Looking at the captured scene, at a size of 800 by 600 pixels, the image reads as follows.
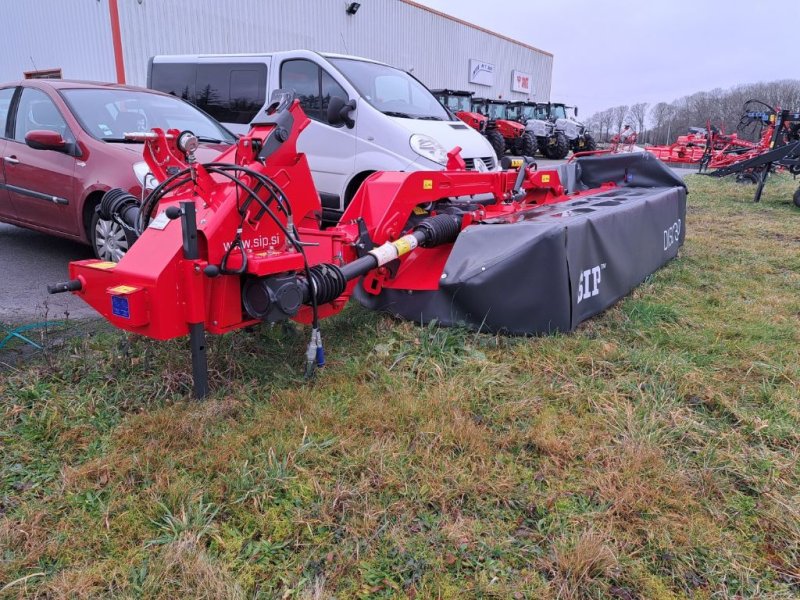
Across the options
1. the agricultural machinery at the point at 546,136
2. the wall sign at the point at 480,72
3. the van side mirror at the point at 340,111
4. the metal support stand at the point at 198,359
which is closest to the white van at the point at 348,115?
the van side mirror at the point at 340,111

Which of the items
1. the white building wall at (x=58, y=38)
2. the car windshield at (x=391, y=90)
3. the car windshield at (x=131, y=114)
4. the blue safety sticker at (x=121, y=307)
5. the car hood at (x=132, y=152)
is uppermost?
the white building wall at (x=58, y=38)

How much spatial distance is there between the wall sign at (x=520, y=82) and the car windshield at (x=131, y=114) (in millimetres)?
31670

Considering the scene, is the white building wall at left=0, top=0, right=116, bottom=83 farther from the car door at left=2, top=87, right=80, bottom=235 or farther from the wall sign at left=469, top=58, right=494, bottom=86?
the wall sign at left=469, top=58, right=494, bottom=86

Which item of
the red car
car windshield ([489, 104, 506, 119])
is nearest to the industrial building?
car windshield ([489, 104, 506, 119])

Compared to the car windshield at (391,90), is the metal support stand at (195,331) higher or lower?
lower

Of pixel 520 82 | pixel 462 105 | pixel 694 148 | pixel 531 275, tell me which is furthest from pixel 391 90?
pixel 520 82

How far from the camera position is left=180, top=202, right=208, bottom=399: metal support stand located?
92.6 inches

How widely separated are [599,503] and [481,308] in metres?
1.43

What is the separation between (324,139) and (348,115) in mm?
419

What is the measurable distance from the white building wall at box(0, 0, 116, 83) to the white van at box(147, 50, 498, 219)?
1040 cm

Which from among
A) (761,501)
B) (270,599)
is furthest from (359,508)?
(761,501)

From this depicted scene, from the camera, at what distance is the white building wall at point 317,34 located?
1545 centimetres

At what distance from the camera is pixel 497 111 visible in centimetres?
2362

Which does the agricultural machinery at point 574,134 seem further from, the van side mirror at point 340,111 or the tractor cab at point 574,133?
the van side mirror at point 340,111
